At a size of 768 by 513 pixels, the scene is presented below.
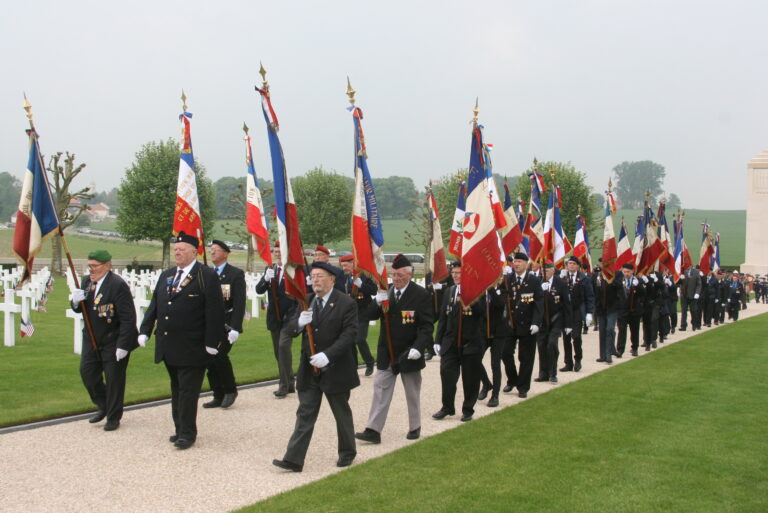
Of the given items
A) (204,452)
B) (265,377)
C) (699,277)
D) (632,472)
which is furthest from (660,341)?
(204,452)

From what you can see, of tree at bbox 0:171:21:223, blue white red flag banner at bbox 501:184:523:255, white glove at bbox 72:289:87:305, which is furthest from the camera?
tree at bbox 0:171:21:223

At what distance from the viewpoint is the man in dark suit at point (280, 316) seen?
10750 mm

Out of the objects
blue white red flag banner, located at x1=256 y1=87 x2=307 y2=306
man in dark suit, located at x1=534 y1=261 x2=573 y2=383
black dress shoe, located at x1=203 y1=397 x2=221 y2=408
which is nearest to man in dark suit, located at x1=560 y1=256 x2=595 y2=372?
man in dark suit, located at x1=534 y1=261 x2=573 y2=383

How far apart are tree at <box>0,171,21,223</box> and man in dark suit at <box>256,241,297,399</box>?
14848cm

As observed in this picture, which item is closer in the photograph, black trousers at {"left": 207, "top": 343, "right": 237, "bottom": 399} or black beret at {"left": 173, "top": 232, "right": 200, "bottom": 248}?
black beret at {"left": 173, "top": 232, "right": 200, "bottom": 248}

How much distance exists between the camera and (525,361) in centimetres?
1130

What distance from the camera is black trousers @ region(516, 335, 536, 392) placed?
1118cm

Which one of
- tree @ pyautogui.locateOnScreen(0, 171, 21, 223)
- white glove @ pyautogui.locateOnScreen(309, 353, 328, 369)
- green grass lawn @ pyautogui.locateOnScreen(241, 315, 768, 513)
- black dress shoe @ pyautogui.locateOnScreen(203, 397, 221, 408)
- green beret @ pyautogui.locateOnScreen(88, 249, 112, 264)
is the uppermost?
tree @ pyautogui.locateOnScreen(0, 171, 21, 223)

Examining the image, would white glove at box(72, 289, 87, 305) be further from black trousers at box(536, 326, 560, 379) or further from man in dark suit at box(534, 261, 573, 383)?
black trousers at box(536, 326, 560, 379)

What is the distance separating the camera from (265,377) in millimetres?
12484

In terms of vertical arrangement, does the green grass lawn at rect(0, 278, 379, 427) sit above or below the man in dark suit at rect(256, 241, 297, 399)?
below

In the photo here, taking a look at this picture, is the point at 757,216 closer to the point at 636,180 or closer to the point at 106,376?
the point at 106,376

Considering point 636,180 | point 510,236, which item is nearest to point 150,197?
point 510,236

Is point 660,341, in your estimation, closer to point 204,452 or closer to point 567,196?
point 204,452
